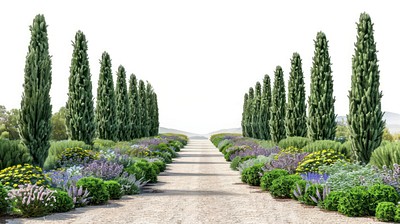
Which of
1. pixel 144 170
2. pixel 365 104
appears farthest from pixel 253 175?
pixel 365 104

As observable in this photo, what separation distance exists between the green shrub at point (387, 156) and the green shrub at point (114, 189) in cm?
796

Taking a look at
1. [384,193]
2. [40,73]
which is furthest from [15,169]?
[384,193]

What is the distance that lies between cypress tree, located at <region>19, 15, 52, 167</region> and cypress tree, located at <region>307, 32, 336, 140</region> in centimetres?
1385

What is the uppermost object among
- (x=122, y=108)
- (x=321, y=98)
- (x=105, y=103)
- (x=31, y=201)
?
(x=122, y=108)

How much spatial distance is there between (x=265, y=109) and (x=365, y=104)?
2608cm

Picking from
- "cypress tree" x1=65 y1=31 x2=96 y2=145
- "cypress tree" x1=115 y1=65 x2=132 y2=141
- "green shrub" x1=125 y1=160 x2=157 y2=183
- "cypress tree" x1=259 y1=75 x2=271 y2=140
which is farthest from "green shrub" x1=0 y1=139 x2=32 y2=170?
"cypress tree" x1=259 y1=75 x2=271 y2=140

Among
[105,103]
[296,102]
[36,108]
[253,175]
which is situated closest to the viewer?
[253,175]

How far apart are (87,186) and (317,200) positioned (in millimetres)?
5953

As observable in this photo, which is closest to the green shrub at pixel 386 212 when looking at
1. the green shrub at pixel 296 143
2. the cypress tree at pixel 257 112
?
the green shrub at pixel 296 143

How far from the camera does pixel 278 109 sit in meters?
34.7

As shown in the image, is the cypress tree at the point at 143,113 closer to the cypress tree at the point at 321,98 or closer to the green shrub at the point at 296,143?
the green shrub at the point at 296,143

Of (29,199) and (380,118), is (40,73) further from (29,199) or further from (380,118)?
(380,118)

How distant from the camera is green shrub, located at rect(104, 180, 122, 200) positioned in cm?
1360

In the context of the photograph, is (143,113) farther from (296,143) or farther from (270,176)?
(270,176)
